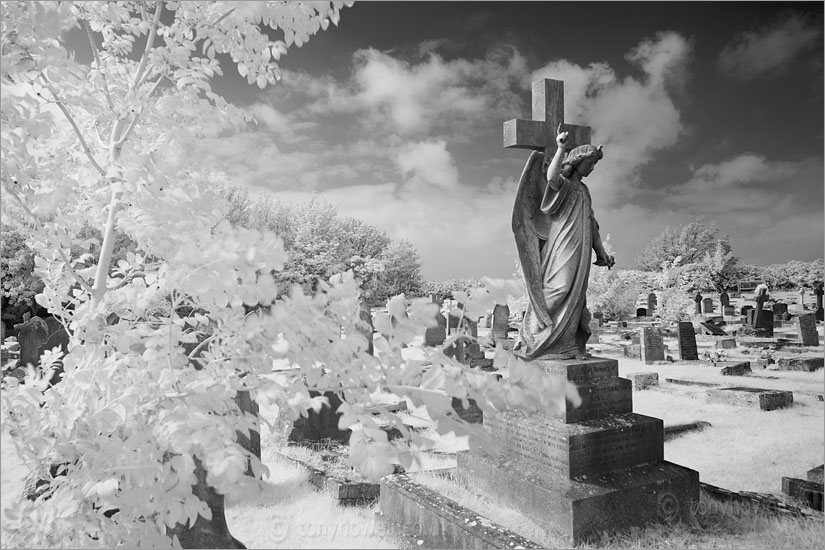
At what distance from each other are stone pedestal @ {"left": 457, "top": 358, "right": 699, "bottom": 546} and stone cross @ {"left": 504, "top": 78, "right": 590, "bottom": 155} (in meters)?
2.17

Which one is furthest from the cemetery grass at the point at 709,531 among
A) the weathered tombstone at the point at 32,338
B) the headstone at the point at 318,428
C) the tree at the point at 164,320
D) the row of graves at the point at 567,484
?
the weathered tombstone at the point at 32,338

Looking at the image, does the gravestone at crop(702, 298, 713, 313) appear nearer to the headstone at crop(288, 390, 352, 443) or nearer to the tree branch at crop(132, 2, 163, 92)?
the headstone at crop(288, 390, 352, 443)

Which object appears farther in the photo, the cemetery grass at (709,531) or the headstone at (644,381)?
the headstone at (644,381)

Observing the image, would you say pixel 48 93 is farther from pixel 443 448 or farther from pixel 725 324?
pixel 725 324

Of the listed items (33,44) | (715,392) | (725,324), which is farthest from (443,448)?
(725,324)

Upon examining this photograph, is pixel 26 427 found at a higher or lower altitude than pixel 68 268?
lower

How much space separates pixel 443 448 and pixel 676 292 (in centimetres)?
2155

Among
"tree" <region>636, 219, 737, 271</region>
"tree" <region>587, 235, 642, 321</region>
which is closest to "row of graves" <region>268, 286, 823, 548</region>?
"tree" <region>587, 235, 642, 321</region>

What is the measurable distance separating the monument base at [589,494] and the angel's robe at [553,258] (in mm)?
1131

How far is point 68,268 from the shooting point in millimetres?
2947

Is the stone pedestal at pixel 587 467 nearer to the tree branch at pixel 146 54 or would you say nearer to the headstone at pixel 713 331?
the tree branch at pixel 146 54

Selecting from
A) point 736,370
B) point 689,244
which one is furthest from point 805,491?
point 689,244

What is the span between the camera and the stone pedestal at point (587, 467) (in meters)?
4.59

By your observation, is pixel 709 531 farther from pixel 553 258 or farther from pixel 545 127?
pixel 545 127
